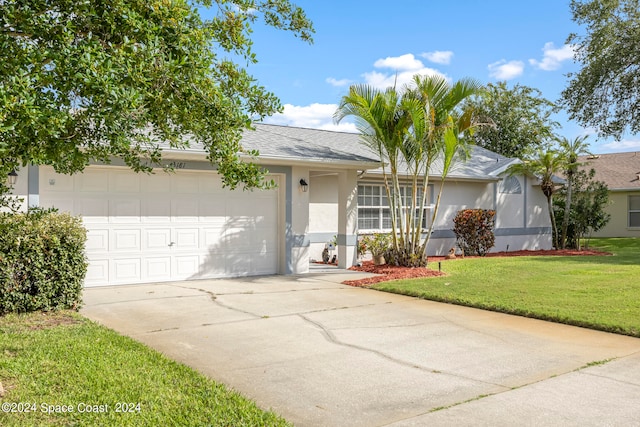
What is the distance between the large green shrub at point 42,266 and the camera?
25.6ft

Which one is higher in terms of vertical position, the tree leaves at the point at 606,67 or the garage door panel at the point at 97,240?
the tree leaves at the point at 606,67

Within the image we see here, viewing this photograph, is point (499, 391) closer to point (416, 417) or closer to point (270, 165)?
point (416, 417)

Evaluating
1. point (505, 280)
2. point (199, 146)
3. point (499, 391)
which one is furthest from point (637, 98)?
point (499, 391)

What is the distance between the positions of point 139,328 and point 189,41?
178 inches

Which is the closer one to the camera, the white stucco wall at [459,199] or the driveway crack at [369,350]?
the driveway crack at [369,350]

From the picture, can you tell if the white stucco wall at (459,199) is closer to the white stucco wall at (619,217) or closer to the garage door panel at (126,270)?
the garage door panel at (126,270)

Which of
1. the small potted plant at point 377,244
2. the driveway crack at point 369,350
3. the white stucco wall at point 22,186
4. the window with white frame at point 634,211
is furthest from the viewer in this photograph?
the window with white frame at point 634,211

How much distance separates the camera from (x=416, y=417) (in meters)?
4.34

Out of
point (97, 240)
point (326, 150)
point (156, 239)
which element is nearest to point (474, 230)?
point (326, 150)

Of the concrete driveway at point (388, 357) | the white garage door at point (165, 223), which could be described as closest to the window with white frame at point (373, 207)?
the white garage door at point (165, 223)

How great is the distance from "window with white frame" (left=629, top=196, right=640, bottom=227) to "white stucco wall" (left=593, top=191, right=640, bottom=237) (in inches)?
7.0

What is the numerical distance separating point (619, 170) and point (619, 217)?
3454 millimetres

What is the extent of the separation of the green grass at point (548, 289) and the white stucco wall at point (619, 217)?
44.3 ft

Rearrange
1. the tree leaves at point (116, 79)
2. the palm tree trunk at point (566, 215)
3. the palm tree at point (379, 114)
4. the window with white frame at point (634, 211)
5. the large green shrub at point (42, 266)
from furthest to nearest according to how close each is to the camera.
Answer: the window with white frame at point (634, 211)
the palm tree trunk at point (566, 215)
the palm tree at point (379, 114)
the large green shrub at point (42, 266)
the tree leaves at point (116, 79)
